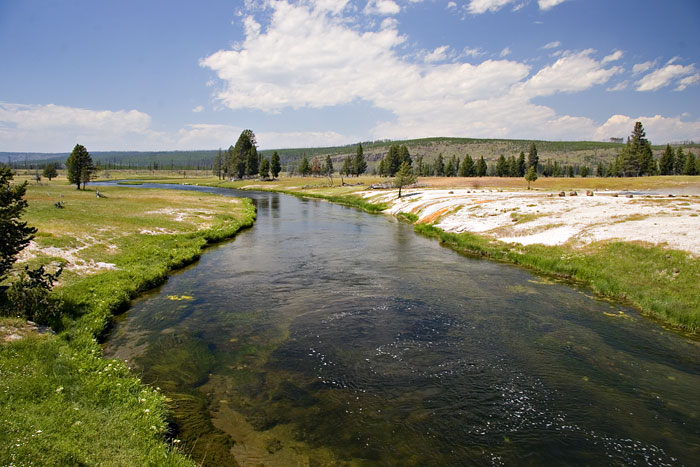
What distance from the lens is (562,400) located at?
1072cm

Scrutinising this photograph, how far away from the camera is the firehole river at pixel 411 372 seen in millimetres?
8883

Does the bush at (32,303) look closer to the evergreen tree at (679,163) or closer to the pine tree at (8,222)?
the pine tree at (8,222)

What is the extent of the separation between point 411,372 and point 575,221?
26934 millimetres

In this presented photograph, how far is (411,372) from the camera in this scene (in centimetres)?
1196

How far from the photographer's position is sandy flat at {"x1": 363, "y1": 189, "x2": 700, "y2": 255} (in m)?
24.4

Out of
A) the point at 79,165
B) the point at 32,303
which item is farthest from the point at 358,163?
the point at 32,303

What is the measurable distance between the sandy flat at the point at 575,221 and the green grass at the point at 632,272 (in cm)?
144

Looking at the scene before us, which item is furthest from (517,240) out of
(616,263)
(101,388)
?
(101,388)

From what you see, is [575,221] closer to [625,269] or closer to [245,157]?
[625,269]

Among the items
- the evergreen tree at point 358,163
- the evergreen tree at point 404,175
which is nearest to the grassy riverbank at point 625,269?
the evergreen tree at point 404,175

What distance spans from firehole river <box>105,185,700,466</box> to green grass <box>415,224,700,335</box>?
1.47 m

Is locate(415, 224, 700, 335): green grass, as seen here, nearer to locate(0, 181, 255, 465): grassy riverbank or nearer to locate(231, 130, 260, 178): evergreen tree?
locate(0, 181, 255, 465): grassy riverbank

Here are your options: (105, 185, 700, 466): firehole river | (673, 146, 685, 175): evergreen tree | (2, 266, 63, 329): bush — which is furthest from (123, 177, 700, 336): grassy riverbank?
(673, 146, 685, 175): evergreen tree

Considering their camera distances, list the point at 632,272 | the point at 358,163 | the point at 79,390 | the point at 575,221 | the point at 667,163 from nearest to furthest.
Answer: the point at 79,390
the point at 632,272
the point at 575,221
the point at 667,163
the point at 358,163
